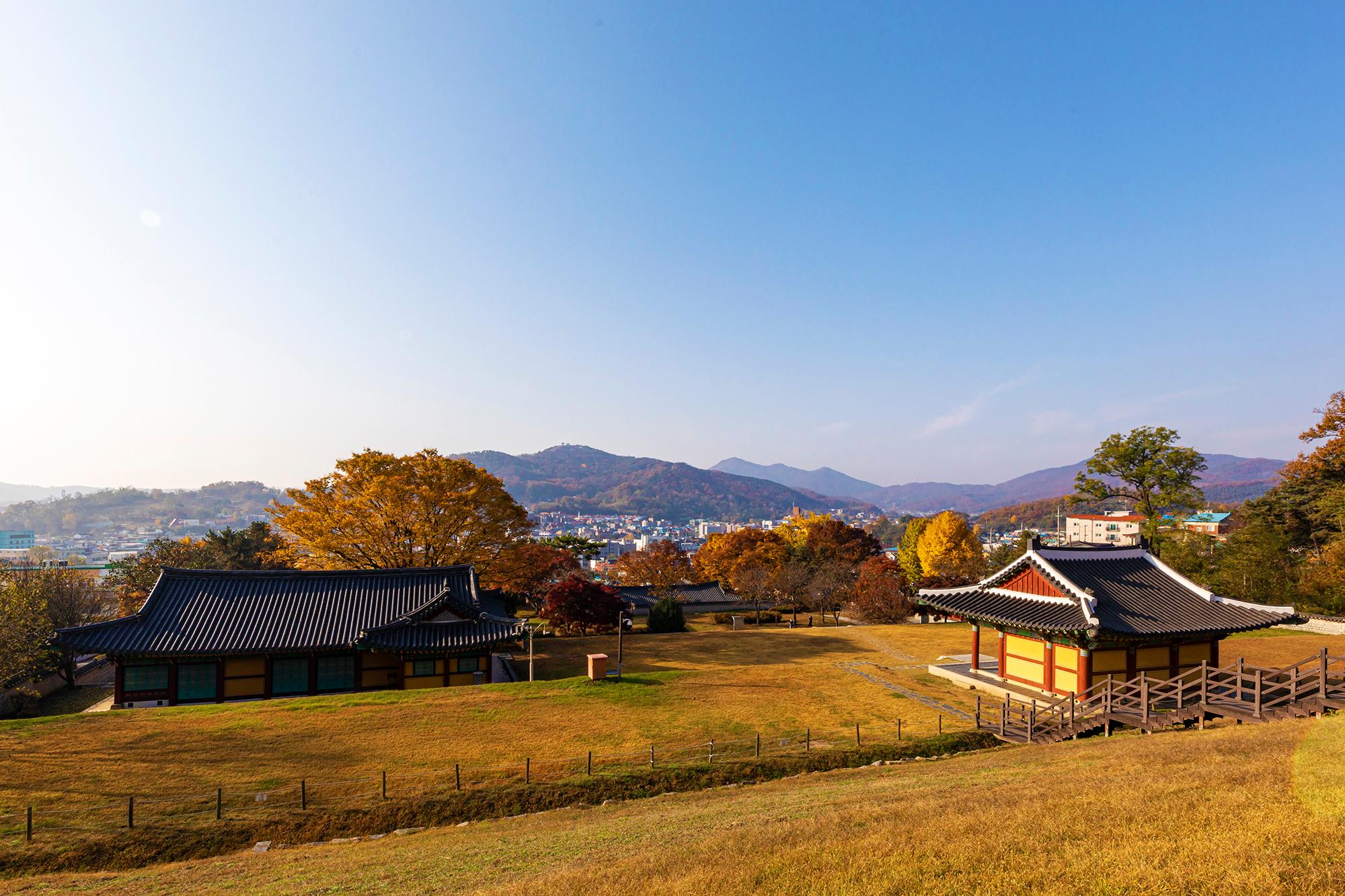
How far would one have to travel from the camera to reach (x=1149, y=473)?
46406mm

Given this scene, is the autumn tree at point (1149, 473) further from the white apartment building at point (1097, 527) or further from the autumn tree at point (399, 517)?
the white apartment building at point (1097, 527)

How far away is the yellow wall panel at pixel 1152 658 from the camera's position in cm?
2423

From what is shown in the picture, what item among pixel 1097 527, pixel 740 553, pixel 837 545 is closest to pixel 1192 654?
pixel 740 553

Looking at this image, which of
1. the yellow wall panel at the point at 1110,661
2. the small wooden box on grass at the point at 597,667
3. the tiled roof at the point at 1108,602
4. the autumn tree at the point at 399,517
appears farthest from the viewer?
the autumn tree at the point at 399,517

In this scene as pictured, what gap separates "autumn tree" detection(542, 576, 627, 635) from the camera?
133ft

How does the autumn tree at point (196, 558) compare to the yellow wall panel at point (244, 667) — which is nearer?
the yellow wall panel at point (244, 667)

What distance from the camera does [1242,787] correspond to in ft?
34.5

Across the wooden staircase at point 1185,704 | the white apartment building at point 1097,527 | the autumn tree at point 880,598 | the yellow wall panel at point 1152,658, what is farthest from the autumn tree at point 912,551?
the white apartment building at point 1097,527

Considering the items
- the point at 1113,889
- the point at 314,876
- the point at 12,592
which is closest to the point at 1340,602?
the point at 1113,889

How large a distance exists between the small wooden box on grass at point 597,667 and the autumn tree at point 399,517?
16037 mm

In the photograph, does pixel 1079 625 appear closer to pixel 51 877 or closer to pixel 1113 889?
pixel 1113 889

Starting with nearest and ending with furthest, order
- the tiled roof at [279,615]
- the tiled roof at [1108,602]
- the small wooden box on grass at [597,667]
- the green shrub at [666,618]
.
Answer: the tiled roof at [1108,602] → the tiled roof at [279,615] → the small wooden box on grass at [597,667] → the green shrub at [666,618]

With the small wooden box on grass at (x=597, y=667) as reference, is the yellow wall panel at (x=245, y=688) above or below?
below

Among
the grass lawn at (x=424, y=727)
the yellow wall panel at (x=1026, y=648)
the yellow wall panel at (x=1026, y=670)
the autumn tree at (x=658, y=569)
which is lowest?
the autumn tree at (x=658, y=569)
